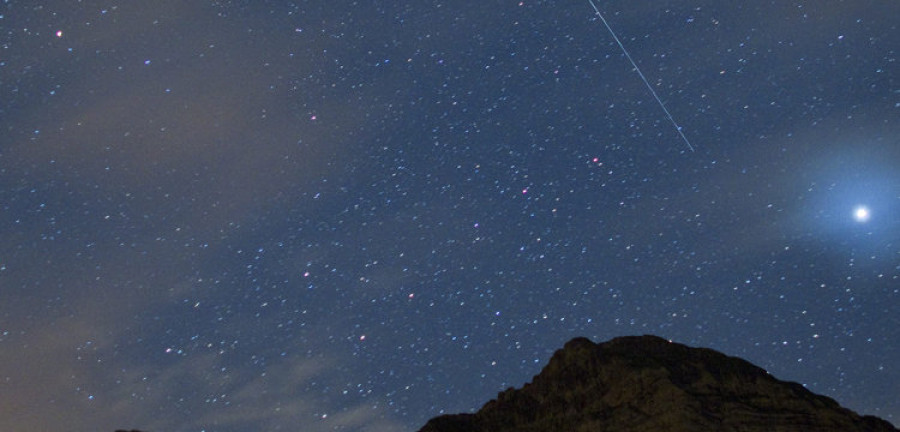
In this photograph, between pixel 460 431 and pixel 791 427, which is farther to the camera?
pixel 460 431

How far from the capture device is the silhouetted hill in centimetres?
3250

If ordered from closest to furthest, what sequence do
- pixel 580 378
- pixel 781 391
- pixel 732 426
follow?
1. pixel 732 426
2. pixel 781 391
3. pixel 580 378

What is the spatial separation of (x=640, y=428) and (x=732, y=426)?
10.7 feet

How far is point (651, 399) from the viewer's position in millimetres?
33500

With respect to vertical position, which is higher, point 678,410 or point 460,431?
point 460,431

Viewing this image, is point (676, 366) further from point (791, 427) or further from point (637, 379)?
point (791, 427)

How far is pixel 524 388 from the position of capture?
3941 centimetres

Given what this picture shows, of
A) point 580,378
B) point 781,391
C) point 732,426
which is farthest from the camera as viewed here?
point 580,378

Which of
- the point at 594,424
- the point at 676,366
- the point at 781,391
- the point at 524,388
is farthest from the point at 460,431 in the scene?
the point at 781,391

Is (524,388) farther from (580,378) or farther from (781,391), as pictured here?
(781,391)

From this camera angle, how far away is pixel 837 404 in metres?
35.0

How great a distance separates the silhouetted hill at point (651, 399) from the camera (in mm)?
32500

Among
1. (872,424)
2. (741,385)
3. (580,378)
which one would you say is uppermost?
(580,378)

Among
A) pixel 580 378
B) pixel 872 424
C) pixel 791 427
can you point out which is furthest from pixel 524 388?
pixel 872 424
